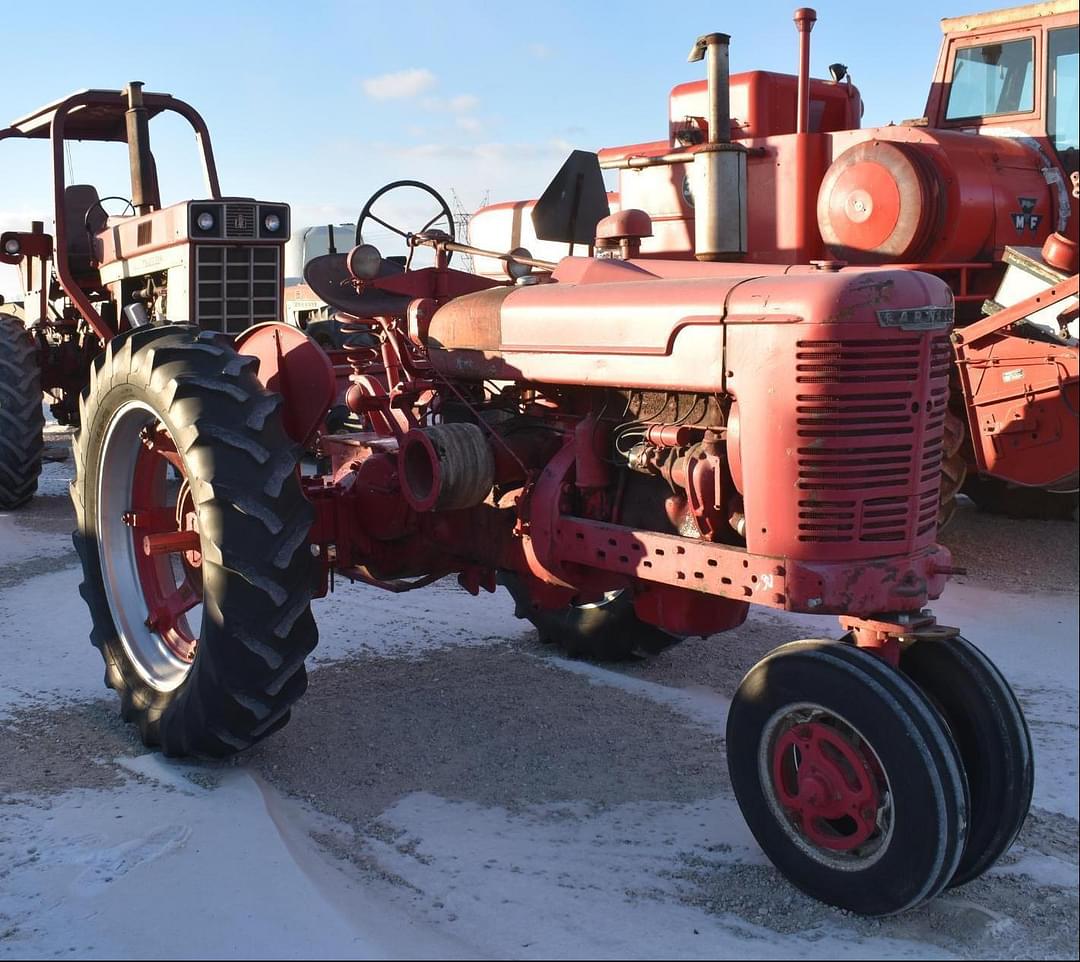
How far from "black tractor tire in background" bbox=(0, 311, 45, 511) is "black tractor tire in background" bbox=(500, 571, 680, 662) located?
4.75 m

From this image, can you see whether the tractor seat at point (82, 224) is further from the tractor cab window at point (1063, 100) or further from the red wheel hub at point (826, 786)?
the red wheel hub at point (826, 786)

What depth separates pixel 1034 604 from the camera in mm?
6273

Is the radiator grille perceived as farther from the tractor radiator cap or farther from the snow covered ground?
the tractor radiator cap

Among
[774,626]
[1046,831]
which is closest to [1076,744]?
[1046,831]

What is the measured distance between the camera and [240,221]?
727 cm

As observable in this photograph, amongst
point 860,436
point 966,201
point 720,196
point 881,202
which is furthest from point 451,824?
point 966,201

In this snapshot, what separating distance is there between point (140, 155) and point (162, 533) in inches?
175

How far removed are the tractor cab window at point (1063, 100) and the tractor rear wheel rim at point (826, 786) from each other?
626 centimetres

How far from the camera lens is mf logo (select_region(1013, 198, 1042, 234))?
7.71 metres

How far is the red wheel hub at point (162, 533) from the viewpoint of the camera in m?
4.29

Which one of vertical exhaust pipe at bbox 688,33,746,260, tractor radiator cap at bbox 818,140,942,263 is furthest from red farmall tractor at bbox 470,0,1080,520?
vertical exhaust pipe at bbox 688,33,746,260

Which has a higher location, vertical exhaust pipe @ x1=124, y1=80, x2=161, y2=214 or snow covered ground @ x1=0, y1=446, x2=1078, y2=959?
vertical exhaust pipe @ x1=124, y1=80, x2=161, y2=214

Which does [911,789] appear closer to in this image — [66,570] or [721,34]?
[721,34]

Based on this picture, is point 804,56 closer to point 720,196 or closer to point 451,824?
point 720,196
